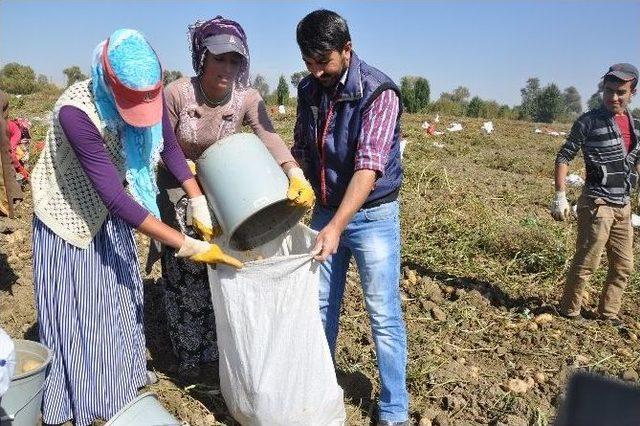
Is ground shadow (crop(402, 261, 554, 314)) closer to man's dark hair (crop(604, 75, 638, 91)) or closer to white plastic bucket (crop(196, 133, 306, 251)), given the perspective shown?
man's dark hair (crop(604, 75, 638, 91))

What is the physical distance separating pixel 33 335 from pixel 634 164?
3309 millimetres

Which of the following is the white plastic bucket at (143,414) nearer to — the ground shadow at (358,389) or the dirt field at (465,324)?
the dirt field at (465,324)

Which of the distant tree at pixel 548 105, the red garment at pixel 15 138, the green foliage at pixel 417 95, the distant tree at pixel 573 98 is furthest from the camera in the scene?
the distant tree at pixel 573 98

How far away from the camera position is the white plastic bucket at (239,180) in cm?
196

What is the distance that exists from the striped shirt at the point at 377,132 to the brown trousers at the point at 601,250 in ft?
5.91

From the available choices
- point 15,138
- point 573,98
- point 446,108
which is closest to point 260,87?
point 446,108

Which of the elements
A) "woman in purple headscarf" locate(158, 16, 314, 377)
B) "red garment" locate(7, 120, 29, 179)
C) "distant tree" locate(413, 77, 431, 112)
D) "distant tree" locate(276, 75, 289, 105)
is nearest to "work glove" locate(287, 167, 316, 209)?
"woman in purple headscarf" locate(158, 16, 314, 377)

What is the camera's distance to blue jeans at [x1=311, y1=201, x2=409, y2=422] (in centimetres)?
211

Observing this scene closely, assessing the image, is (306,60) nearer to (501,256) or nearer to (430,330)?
(430,330)

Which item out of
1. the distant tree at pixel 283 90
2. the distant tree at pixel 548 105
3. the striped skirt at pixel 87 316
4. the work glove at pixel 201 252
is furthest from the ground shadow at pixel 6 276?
the distant tree at pixel 548 105

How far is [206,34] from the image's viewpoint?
205 cm

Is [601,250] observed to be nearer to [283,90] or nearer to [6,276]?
[6,276]

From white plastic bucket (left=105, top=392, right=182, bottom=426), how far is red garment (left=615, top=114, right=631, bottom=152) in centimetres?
276

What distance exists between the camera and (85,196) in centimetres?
198
